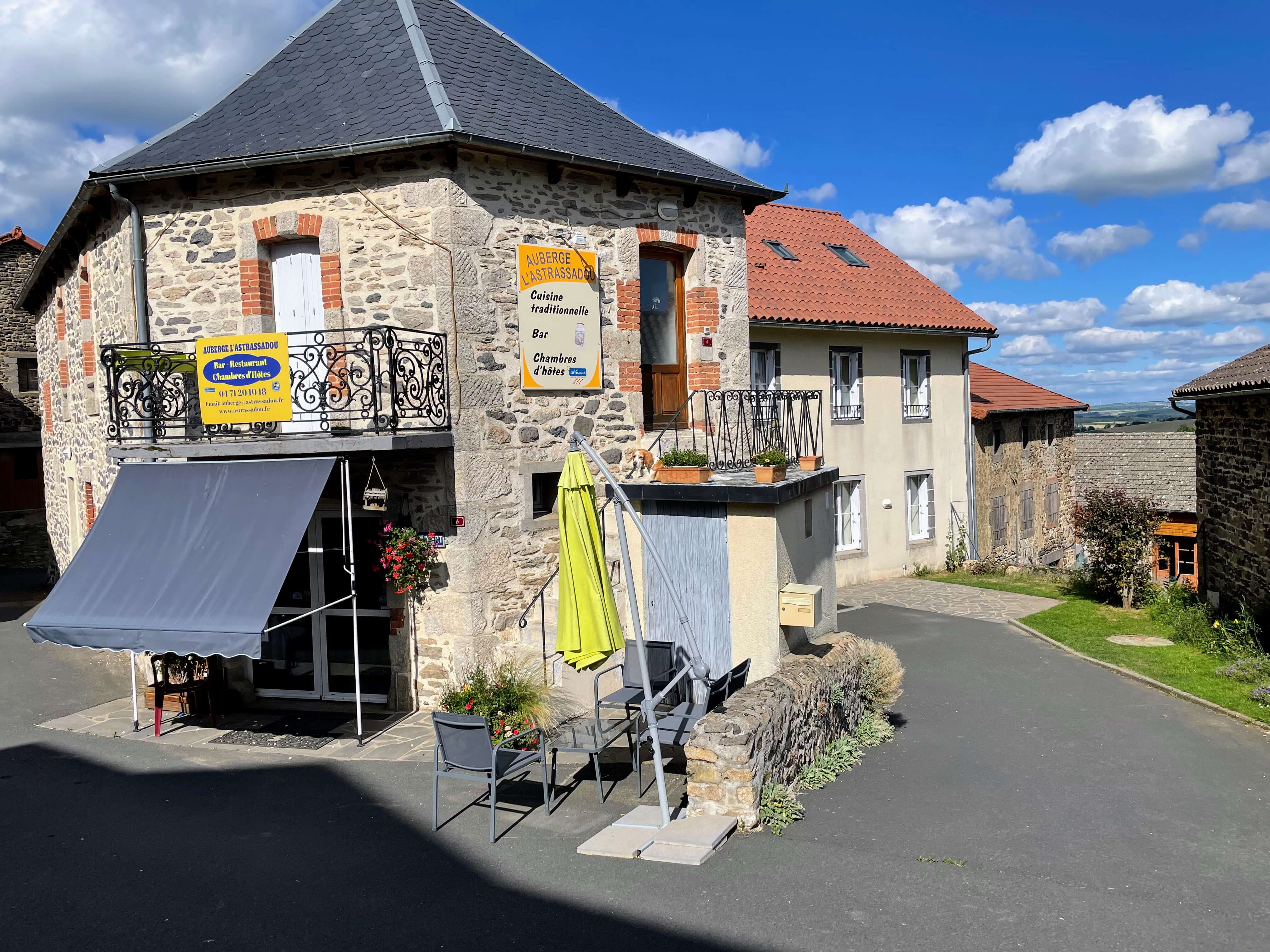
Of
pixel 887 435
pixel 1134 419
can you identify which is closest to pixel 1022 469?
pixel 887 435

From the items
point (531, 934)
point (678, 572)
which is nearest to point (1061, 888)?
point (531, 934)

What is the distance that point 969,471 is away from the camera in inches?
833

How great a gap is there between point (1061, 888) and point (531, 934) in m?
3.30

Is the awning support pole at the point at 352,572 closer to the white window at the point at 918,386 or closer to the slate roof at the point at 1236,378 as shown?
the slate roof at the point at 1236,378

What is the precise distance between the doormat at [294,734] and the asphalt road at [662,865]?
17.9 inches

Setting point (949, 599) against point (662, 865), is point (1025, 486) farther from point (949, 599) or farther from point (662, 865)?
point (662, 865)

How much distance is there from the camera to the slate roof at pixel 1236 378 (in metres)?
12.3

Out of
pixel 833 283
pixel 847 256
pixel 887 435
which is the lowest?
pixel 887 435

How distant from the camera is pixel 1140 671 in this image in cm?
1179

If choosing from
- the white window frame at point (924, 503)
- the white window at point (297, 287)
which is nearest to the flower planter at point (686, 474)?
the white window at point (297, 287)

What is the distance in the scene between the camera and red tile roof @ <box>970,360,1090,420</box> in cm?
2205

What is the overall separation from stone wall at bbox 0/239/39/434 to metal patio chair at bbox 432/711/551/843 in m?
23.5

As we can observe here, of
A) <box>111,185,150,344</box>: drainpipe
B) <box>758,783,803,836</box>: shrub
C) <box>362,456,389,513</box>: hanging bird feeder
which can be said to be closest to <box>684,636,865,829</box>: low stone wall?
<box>758,783,803,836</box>: shrub

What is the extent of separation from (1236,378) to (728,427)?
24.9ft
